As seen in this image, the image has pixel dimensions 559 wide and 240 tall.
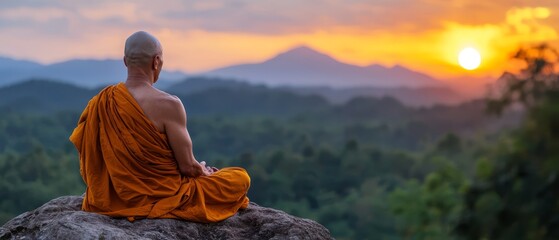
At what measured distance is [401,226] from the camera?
4841 cm

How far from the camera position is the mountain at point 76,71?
170 m

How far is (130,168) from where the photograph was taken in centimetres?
642

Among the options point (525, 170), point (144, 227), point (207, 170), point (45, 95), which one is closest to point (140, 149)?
point (144, 227)

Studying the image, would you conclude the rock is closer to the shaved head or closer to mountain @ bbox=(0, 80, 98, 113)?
the shaved head

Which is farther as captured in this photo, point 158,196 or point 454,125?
point 454,125

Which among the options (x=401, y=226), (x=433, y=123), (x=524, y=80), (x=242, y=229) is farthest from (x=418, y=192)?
(x=433, y=123)

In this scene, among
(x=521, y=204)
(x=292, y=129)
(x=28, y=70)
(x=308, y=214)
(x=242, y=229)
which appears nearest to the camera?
(x=242, y=229)

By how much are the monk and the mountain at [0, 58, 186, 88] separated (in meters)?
161

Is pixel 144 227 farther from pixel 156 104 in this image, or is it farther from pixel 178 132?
pixel 156 104

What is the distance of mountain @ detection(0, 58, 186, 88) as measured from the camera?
169625 millimetres

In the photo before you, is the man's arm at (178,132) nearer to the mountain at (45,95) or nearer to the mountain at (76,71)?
the mountain at (45,95)

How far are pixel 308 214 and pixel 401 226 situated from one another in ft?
38.5

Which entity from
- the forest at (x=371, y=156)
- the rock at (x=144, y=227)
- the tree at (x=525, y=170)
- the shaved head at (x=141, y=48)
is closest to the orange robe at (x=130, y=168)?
the rock at (x=144, y=227)

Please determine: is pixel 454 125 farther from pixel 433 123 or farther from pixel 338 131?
pixel 338 131
